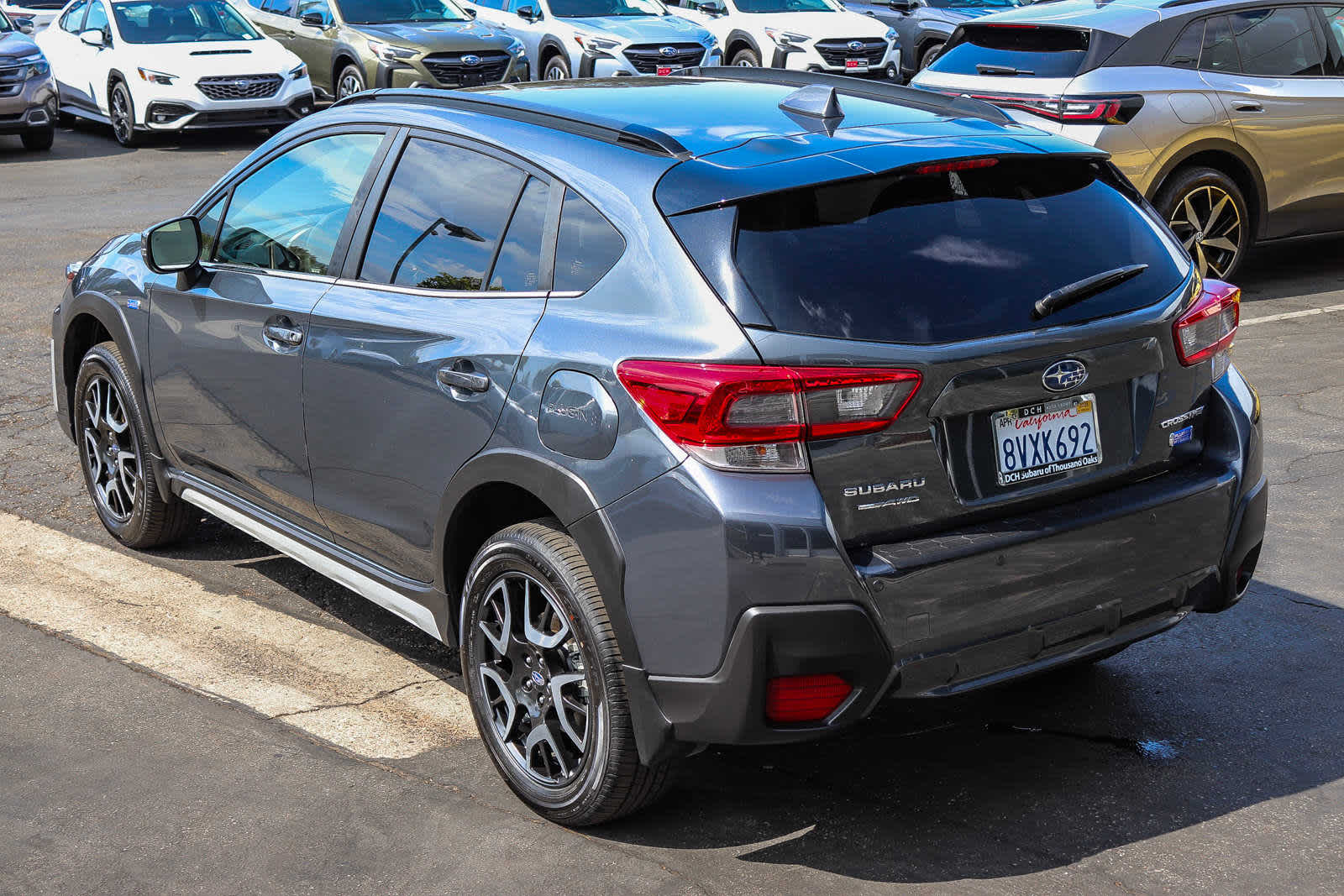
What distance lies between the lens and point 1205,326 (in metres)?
3.96

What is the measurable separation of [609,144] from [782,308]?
0.74 metres

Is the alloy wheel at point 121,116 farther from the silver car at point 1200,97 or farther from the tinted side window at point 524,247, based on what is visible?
the tinted side window at point 524,247

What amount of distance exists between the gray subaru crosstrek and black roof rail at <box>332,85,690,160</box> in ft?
0.04

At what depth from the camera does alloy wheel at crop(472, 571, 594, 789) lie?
3.77 meters

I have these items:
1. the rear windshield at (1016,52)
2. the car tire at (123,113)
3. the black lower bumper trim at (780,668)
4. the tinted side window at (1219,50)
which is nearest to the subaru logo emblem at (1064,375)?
the black lower bumper trim at (780,668)

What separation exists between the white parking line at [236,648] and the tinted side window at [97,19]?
14.3 meters


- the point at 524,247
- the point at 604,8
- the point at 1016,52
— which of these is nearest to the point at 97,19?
the point at 604,8

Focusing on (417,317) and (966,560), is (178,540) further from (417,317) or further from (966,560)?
(966,560)

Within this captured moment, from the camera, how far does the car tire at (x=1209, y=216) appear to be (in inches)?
384

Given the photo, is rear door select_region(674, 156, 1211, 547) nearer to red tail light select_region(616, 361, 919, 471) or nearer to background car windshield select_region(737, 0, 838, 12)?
red tail light select_region(616, 361, 919, 471)

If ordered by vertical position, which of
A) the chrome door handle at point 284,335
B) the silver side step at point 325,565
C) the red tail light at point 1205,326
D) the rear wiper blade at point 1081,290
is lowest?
the silver side step at point 325,565

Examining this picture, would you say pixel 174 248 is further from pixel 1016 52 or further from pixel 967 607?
pixel 1016 52

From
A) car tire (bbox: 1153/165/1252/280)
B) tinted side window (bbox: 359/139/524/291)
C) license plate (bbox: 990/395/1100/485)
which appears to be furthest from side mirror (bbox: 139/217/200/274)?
car tire (bbox: 1153/165/1252/280)

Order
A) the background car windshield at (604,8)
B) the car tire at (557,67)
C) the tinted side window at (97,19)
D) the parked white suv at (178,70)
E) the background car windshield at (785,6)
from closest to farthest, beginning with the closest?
the parked white suv at (178,70)
the tinted side window at (97,19)
the car tire at (557,67)
the background car windshield at (604,8)
the background car windshield at (785,6)
